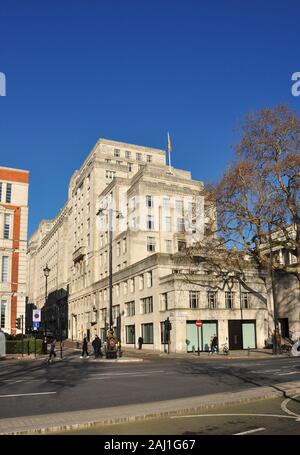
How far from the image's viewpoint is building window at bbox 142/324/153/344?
50.3 m

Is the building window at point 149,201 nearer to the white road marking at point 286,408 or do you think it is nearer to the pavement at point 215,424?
the white road marking at point 286,408

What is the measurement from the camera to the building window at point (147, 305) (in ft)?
166

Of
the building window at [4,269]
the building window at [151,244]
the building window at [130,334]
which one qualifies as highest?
the building window at [151,244]

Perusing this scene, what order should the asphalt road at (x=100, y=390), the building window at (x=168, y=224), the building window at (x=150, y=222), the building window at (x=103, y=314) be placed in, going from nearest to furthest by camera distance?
the asphalt road at (x=100, y=390) < the building window at (x=103, y=314) < the building window at (x=150, y=222) < the building window at (x=168, y=224)

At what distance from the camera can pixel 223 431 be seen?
8141 mm

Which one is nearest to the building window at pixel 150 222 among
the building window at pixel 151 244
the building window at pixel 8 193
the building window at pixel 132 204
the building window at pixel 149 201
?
the building window at pixel 151 244

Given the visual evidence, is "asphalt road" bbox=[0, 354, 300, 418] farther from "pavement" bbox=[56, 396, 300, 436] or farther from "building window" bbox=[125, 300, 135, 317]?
"building window" bbox=[125, 300, 135, 317]

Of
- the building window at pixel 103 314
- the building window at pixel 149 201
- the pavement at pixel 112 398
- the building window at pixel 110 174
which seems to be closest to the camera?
the pavement at pixel 112 398

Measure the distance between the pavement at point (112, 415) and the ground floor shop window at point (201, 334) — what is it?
A: 32.5 metres

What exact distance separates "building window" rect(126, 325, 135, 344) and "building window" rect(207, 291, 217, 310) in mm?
12413

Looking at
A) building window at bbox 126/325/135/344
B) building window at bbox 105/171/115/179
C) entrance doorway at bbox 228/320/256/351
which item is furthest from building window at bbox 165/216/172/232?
entrance doorway at bbox 228/320/256/351

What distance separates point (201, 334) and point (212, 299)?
4564 mm
